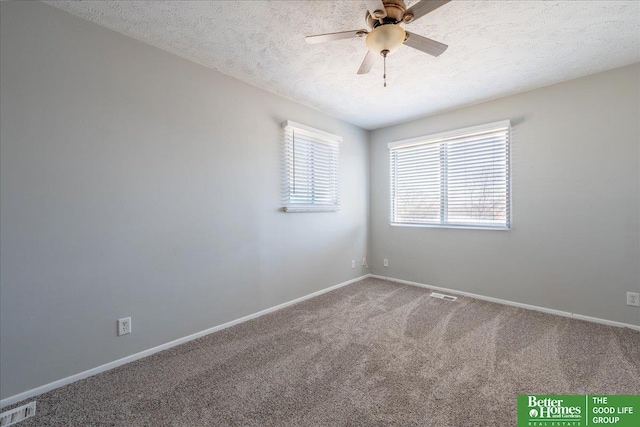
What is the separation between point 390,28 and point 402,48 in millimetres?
710

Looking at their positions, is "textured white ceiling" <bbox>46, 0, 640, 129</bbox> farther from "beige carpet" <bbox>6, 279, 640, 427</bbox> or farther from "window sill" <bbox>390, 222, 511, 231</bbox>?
"beige carpet" <bbox>6, 279, 640, 427</bbox>

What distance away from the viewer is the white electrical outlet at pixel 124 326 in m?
2.04

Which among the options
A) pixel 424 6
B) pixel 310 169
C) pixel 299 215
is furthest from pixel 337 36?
pixel 299 215

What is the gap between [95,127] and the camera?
194cm

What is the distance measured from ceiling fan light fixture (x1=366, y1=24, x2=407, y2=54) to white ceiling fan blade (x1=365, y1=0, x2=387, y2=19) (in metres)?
0.10

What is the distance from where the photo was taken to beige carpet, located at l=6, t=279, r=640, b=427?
5.05 feet

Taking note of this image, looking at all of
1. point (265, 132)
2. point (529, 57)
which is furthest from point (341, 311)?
point (529, 57)

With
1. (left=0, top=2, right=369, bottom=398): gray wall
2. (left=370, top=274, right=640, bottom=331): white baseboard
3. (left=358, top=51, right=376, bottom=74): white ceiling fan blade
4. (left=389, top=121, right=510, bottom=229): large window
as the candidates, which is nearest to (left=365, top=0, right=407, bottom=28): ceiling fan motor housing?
(left=358, top=51, right=376, bottom=74): white ceiling fan blade

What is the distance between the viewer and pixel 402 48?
7.36ft

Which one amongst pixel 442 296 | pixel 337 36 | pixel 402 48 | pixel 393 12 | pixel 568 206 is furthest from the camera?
pixel 442 296

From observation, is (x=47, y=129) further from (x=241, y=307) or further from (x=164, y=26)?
(x=241, y=307)

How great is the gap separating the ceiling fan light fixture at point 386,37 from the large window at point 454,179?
226 centimetres

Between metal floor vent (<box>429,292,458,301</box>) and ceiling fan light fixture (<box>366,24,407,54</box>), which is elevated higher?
ceiling fan light fixture (<box>366,24,407,54</box>)

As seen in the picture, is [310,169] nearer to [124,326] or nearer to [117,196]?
[117,196]
